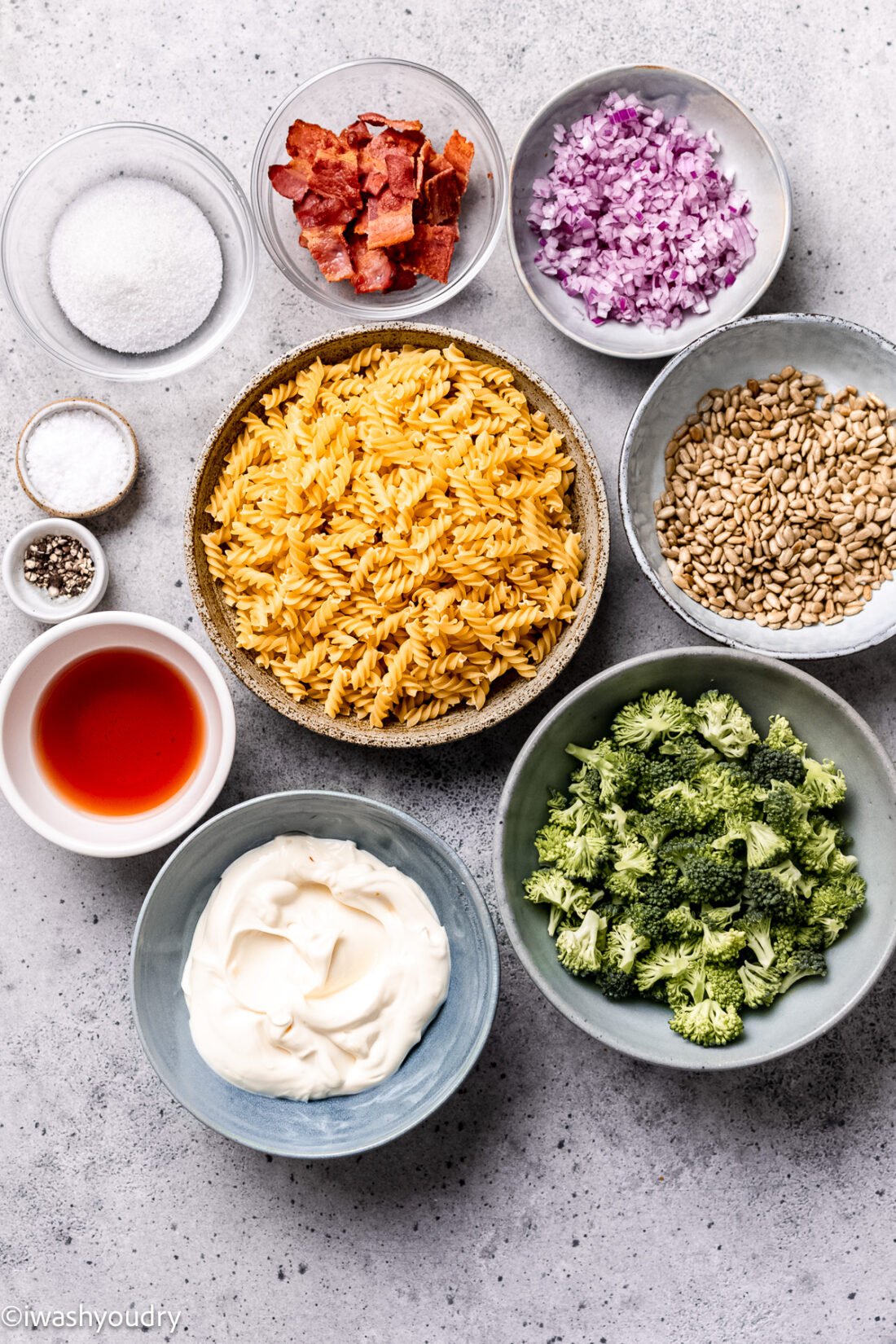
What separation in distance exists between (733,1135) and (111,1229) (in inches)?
71.6

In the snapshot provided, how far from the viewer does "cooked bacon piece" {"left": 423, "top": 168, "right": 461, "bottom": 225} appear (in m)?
2.46

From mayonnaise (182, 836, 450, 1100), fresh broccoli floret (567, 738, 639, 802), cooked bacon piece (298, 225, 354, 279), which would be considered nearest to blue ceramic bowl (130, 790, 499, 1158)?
mayonnaise (182, 836, 450, 1100)

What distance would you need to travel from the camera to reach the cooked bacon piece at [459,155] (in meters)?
2.50

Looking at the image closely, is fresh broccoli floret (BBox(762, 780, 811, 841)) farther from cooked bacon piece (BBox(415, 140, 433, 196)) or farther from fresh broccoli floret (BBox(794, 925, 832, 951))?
cooked bacon piece (BBox(415, 140, 433, 196))

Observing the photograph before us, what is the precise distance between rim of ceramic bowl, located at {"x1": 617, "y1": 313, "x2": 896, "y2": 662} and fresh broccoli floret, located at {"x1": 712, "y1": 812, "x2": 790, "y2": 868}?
17.7 inches

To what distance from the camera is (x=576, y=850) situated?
7.48 ft

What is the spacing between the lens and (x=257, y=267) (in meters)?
2.64

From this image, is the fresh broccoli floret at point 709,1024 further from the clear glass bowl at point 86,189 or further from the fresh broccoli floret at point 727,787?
the clear glass bowl at point 86,189

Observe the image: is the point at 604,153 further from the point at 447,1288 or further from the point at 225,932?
the point at 447,1288

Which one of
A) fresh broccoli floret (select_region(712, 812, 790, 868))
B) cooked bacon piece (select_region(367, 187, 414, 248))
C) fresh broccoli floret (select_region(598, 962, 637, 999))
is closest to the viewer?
fresh broccoli floret (select_region(712, 812, 790, 868))

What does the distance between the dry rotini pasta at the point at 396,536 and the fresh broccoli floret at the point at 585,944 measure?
63 cm

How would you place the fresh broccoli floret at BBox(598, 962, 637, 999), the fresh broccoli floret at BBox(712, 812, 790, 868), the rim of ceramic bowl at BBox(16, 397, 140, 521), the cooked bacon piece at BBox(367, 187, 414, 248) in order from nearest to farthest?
the fresh broccoli floret at BBox(712, 812, 790, 868), the fresh broccoli floret at BBox(598, 962, 637, 999), the cooked bacon piece at BBox(367, 187, 414, 248), the rim of ceramic bowl at BBox(16, 397, 140, 521)

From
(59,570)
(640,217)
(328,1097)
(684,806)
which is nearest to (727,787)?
(684,806)

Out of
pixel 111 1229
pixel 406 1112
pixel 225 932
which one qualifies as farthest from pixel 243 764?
pixel 111 1229
